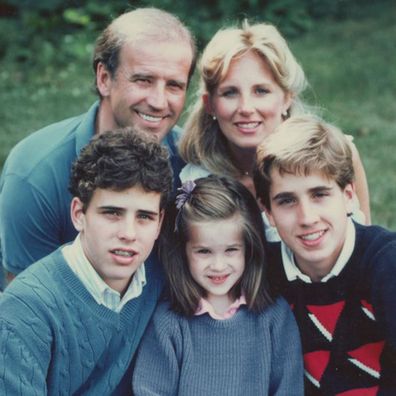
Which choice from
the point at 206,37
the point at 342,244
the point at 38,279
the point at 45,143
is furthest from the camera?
the point at 206,37

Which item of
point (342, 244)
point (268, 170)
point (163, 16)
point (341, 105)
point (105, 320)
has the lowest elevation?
point (105, 320)

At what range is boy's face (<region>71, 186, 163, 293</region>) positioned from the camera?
3.09 metres

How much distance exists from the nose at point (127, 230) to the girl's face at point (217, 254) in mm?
427

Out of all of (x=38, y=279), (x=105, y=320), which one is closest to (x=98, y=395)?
(x=105, y=320)

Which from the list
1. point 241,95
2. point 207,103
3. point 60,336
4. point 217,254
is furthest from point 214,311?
point 207,103

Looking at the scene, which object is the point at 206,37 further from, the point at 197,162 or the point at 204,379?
the point at 204,379

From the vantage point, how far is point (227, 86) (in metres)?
3.97

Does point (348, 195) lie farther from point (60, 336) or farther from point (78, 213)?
point (60, 336)

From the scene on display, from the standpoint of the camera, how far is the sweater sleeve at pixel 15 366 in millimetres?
2910

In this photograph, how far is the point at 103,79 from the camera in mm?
4055

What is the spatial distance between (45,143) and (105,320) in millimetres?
1172

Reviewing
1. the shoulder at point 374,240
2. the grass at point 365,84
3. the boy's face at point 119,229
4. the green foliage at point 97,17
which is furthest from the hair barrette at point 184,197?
the green foliage at point 97,17

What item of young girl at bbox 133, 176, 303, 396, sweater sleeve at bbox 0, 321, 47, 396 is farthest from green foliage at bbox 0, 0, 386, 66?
sweater sleeve at bbox 0, 321, 47, 396

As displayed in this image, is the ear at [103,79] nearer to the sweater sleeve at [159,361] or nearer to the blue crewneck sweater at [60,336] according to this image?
the blue crewneck sweater at [60,336]
